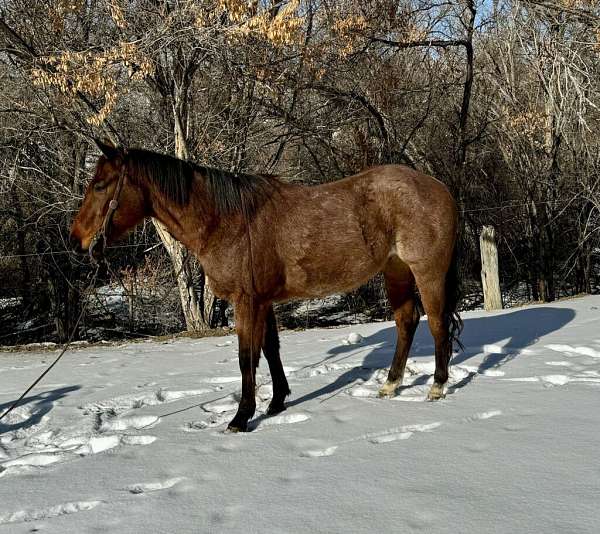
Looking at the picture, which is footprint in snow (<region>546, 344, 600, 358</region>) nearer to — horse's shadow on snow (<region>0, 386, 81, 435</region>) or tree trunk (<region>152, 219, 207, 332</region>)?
horse's shadow on snow (<region>0, 386, 81, 435</region>)

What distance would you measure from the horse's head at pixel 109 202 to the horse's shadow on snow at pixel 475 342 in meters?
1.71

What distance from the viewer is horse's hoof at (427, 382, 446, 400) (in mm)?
3801

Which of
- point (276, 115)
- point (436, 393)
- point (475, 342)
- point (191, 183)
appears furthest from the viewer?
point (276, 115)

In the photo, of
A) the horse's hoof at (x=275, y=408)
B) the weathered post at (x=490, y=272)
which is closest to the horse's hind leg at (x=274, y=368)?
the horse's hoof at (x=275, y=408)

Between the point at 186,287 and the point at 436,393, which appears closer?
the point at 436,393

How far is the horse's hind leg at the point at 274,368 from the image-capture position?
376 centimetres

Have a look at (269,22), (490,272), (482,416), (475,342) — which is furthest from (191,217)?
(490,272)

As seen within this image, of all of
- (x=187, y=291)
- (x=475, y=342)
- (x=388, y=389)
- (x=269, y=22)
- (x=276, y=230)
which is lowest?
(x=388, y=389)

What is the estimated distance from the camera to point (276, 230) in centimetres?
372

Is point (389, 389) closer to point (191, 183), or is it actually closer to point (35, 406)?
point (191, 183)

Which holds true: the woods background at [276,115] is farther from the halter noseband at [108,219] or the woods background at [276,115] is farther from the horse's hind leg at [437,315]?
the halter noseband at [108,219]

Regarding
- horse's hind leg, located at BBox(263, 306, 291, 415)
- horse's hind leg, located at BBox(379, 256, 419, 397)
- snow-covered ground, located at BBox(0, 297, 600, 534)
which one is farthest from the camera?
horse's hind leg, located at BBox(379, 256, 419, 397)

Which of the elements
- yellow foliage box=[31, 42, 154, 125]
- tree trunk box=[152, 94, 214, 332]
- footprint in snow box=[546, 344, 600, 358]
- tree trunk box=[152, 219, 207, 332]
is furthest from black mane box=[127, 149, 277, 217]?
tree trunk box=[152, 219, 207, 332]

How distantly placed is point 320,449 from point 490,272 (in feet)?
21.6
